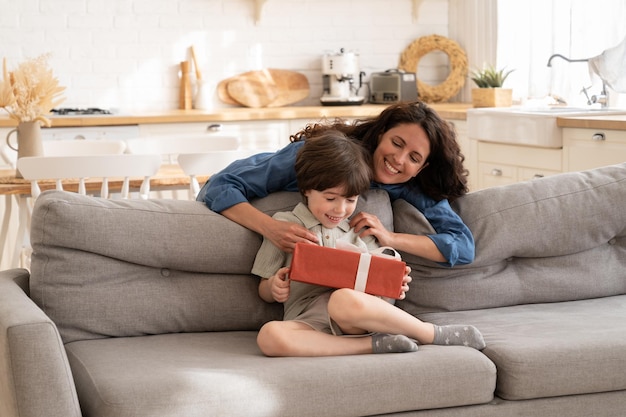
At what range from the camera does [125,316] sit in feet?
7.88

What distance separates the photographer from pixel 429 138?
260 centimetres

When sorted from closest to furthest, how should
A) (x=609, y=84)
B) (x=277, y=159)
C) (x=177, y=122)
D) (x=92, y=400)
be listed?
(x=92, y=400) → (x=277, y=159) → (x=609, y=84) → (x=177, y=122)

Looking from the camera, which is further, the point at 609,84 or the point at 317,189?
the point at 609,84

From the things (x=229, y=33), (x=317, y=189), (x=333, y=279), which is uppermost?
(x=229, y=33)

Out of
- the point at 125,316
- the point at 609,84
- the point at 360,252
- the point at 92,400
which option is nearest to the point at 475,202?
the point at 360,252

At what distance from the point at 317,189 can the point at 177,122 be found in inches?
114

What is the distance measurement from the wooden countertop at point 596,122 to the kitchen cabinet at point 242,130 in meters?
1.79

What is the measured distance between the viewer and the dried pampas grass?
360cm

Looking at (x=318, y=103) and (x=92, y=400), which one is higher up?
(x=318, y=103)

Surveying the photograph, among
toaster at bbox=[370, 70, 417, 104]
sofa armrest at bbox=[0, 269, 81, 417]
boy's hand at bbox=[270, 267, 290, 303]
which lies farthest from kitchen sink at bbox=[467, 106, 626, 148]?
sofa armrest at bbox=[0, 269, 81, 417]

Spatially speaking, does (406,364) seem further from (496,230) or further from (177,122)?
(177,122)

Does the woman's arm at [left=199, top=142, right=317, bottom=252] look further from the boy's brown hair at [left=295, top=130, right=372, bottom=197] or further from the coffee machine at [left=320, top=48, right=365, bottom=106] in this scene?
the coffee machine at [left=320, top=48, right=365, bottom=106]

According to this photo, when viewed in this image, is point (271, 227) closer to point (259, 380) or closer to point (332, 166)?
point (332, 166)

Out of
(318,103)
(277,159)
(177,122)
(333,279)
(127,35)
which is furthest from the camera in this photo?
(318,103)
